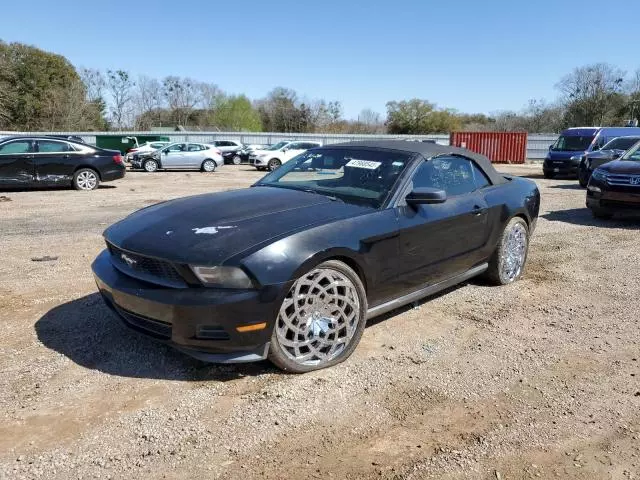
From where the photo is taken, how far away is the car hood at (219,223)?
313 cm

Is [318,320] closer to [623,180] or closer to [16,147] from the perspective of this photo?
[623,180]

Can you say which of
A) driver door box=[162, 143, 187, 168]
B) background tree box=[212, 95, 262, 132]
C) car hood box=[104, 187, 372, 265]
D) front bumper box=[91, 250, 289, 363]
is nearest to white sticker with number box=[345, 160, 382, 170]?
car hood box=[104, 187, 372, 265]

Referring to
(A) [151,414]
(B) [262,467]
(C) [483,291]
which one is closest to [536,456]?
(B) [262,467]

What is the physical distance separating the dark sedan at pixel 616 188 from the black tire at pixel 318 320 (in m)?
6.72

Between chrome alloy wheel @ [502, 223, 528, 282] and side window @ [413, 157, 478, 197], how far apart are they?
80 cm

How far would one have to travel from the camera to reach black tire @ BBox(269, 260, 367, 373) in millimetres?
3203

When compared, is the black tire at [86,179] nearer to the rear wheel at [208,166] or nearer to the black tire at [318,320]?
the rear wheel at [208,166]

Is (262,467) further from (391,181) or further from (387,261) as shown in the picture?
(391,181)

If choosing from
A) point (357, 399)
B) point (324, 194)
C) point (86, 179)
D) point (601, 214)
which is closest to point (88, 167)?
point (86, 179)

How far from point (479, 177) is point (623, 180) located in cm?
476

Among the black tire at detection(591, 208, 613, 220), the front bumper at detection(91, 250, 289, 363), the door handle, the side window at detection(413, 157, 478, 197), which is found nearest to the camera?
the front bumper at detection(91, 250, 289, 363)

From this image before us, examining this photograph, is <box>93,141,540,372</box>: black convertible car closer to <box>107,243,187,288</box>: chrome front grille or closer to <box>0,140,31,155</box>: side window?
<box>107,243,187,288</box>: chrome front grille

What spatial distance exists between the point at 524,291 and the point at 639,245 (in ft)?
10.5

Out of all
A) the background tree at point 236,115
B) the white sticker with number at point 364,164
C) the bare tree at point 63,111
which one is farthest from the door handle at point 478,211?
the background tree at point 236,115
